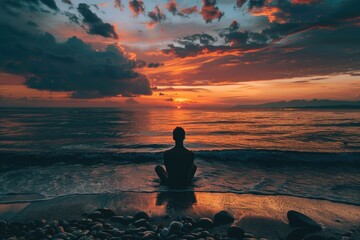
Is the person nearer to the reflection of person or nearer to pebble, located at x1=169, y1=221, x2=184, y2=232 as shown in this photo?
the reflection of person

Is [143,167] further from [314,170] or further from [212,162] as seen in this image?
[314,170]

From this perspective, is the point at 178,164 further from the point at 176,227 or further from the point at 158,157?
the point at 158,157

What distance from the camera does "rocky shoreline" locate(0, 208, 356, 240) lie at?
4938mm

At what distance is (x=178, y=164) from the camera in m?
8.20

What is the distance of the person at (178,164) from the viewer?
798 cm

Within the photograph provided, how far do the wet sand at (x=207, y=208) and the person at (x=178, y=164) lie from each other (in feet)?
1.73

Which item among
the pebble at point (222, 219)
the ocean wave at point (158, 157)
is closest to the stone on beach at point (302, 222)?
the pebble at point (222, 219)

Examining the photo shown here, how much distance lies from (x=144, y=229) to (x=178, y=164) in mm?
3089

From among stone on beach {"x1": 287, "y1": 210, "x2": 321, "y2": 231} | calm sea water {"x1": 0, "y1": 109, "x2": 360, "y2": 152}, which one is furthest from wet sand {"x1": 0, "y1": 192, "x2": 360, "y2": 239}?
calm sea water {"x1": 0, "y1": 109, "x2": 360, "y2": 152}

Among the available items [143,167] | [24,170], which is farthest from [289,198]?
[24,170]

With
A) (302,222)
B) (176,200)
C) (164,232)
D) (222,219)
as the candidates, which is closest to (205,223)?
(222,219)

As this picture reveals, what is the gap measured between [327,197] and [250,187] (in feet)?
8.44

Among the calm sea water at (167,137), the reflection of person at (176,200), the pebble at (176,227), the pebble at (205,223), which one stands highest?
the pebble at (176,227)

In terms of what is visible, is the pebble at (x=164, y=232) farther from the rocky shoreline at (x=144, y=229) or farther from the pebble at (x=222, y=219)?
the pebble at (x=222, y=219)
